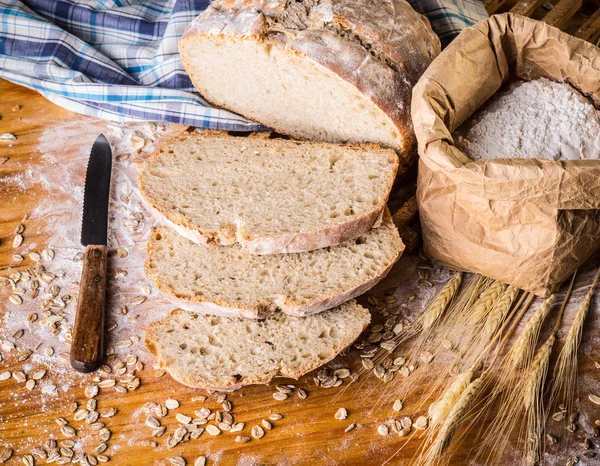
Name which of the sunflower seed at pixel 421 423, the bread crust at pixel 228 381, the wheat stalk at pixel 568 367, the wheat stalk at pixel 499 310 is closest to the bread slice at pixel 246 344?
the bread crust at pixel 228 381

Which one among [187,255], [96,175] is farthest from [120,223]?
[187,255]

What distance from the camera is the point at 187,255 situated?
9.27ft

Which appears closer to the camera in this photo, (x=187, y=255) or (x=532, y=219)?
(x=532, y=219)

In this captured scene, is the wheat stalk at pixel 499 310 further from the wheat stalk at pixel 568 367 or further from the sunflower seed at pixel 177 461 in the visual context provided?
the sunflower seed at pixel 177 461

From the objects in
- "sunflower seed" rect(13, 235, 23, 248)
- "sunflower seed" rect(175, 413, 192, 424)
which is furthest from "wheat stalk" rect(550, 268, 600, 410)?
"sunflower seed" rect(13, 235, 23, 248)

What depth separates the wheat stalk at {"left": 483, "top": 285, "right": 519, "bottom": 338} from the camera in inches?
106

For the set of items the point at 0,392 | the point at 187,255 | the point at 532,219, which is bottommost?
the point at 0,392

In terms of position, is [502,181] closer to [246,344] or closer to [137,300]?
[246,344]

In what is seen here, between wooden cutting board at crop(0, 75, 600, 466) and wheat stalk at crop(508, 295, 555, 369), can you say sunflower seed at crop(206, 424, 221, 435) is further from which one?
wheat stalk at crop(508, 295, 555, 369)

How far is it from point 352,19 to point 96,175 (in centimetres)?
140

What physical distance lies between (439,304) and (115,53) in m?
2.33

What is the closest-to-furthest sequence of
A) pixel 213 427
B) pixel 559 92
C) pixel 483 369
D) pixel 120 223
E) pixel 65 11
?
1. pixel 213 427
2. pixel 483 369
3. pixel 559 92
4. pixel 120 223
5. pixel 65 11

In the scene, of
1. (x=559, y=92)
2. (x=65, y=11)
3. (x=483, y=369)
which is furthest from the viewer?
(x=65, y=11)

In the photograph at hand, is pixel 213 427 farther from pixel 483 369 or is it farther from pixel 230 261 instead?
pixel 483 369
